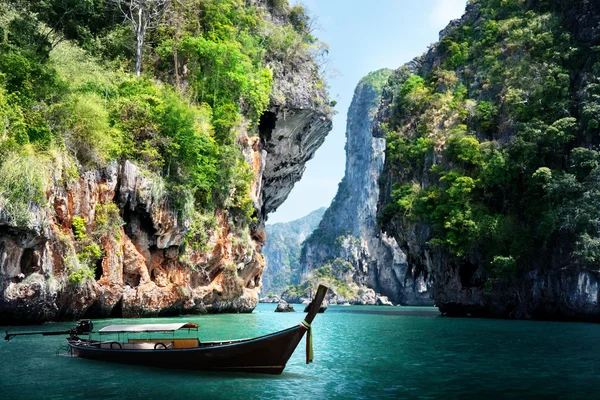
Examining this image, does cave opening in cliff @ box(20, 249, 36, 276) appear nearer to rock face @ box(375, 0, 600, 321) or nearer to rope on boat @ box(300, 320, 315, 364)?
rope on boat @ box(300, 320, 315, 364)

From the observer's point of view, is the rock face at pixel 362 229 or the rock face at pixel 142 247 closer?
the rock face at pixel 142 247

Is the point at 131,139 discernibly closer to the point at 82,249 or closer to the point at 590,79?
the point at 82,249

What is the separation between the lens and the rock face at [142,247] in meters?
19.2

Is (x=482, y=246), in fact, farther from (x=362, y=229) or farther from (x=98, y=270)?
(x=362, y=229)

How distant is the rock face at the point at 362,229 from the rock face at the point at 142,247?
179ft

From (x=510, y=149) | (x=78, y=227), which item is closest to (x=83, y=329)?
(x=78, y=227)

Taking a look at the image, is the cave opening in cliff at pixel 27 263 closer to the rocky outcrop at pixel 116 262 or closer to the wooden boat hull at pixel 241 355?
the rocky outcrop at pixel 116 262

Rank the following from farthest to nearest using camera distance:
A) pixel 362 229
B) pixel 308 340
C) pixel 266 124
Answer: pixel 362 229
pixel 266 124
pixel 308 340

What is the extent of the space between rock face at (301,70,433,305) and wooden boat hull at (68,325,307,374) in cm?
8079

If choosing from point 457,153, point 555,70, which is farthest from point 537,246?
point 555,70

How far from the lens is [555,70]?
3195cm

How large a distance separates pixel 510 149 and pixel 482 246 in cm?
624

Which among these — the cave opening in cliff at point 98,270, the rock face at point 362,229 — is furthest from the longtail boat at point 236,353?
the rock face at point 362,229

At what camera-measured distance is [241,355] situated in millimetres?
11516
